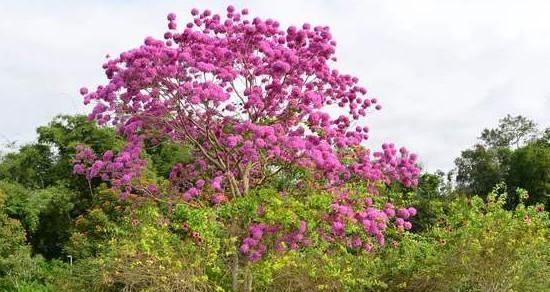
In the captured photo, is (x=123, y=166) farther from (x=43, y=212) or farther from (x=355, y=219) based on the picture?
(x=43, y=212)

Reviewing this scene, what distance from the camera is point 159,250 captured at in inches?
322

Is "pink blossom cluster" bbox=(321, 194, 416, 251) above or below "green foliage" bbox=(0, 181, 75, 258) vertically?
below

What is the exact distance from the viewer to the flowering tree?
812 cm

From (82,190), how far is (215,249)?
664 inches

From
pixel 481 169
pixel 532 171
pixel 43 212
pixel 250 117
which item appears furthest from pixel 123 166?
pixel 481 169

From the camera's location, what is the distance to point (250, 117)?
8625 mm

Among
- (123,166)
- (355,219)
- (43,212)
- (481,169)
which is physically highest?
(481,169)

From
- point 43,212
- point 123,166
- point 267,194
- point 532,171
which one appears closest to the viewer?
point 267,194

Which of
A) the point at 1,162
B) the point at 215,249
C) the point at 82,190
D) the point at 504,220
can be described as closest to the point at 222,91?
the point at 215,249

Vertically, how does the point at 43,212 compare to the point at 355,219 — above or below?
above

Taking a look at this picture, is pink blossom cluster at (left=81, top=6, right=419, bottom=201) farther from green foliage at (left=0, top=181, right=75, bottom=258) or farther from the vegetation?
green foliage at (left=0, top=181, right=75, bottom=258)

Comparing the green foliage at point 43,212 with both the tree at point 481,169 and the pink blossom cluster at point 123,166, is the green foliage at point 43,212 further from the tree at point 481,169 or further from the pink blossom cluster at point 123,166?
the tree at point 481,169

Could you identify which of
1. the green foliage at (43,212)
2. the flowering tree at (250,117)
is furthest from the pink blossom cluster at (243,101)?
the green foliage at (43,212)

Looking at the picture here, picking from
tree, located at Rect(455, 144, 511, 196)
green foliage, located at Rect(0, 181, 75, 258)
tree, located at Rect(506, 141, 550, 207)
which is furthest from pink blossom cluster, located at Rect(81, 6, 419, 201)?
tree, located at Rect(455, 144, 511, 196)
